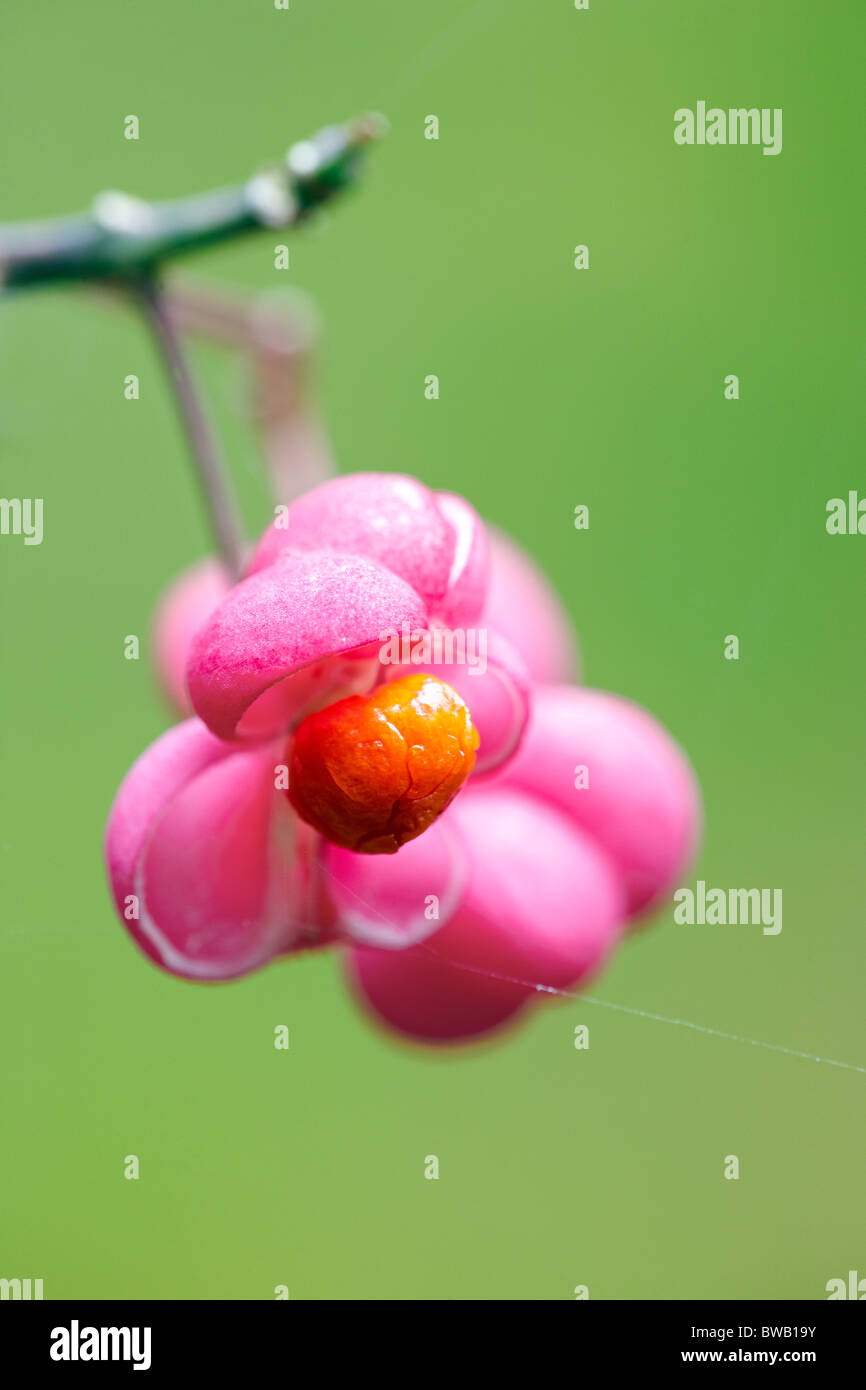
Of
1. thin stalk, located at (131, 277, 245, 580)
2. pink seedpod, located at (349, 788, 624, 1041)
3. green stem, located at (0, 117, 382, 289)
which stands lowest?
pink seedpod, located at (349, 788, 624, 1041)

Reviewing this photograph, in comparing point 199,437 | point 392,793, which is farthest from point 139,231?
point 392,793

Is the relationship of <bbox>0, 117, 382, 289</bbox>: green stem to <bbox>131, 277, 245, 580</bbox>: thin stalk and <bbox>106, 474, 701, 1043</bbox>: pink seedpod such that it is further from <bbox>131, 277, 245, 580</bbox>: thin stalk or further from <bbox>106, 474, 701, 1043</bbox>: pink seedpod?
<bbox>106, 474, 701, 1043</bbox>: pink seedpod

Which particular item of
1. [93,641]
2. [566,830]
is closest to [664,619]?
[566,830]

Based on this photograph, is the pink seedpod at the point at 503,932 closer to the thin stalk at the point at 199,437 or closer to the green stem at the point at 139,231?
the thin stalk at the point at 199,437

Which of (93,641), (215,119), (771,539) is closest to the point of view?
(771,539)

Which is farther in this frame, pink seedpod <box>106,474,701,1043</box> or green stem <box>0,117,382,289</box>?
green stem <box>0,117,382,289</box>

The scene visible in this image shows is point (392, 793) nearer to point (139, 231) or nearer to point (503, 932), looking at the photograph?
point (503, 932)

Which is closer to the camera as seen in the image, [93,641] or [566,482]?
[566,482]

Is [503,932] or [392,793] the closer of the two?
[392,793]

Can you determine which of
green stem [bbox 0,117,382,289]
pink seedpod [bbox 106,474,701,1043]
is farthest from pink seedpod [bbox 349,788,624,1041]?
green stem [bbox 0,117,382,289]

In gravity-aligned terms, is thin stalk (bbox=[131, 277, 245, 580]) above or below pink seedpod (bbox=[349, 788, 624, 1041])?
above
